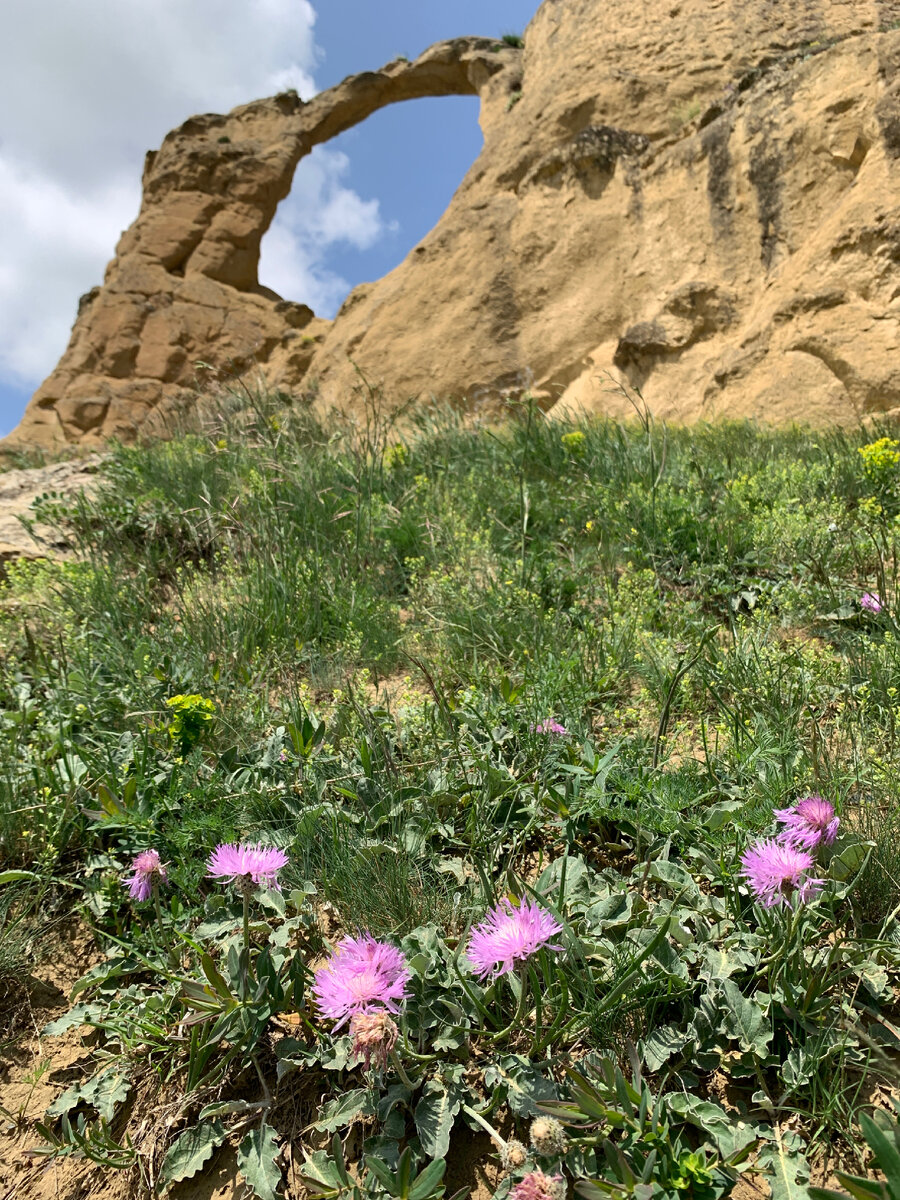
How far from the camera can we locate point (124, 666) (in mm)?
2801

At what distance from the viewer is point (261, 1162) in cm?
138

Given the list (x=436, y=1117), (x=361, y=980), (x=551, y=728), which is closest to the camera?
(x=361, y=980)

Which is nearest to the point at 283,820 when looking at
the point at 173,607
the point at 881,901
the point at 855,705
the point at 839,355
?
the point at 881,901

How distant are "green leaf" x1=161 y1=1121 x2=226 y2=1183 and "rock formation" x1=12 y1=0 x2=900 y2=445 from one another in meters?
3.17

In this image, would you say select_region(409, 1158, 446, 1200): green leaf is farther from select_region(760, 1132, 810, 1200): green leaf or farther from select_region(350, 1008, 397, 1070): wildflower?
select_region(760, 1132, 810, 1200): green leaf

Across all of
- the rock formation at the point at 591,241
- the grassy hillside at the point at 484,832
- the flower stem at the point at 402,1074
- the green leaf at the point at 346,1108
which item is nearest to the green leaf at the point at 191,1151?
the grassy hillside at the point at 484,832

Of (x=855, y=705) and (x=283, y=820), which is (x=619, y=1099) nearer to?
(x=283, y=820)

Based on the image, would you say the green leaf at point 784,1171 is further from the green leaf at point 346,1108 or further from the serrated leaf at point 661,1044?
the green leaf at point 346,1108

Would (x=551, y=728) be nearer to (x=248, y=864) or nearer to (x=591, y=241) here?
(x=248, y=864)

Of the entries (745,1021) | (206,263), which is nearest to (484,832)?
(745,1021)

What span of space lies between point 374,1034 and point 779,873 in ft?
2.56

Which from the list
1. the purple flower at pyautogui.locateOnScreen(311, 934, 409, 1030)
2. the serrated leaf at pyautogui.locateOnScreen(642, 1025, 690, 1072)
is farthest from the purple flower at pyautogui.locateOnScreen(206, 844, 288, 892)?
the serrated leaf at pyautogui.locateOnScreen(642, 1025, 690, 1072)

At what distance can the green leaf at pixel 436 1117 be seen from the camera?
1.33 metres

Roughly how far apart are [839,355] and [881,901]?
17.6ft
